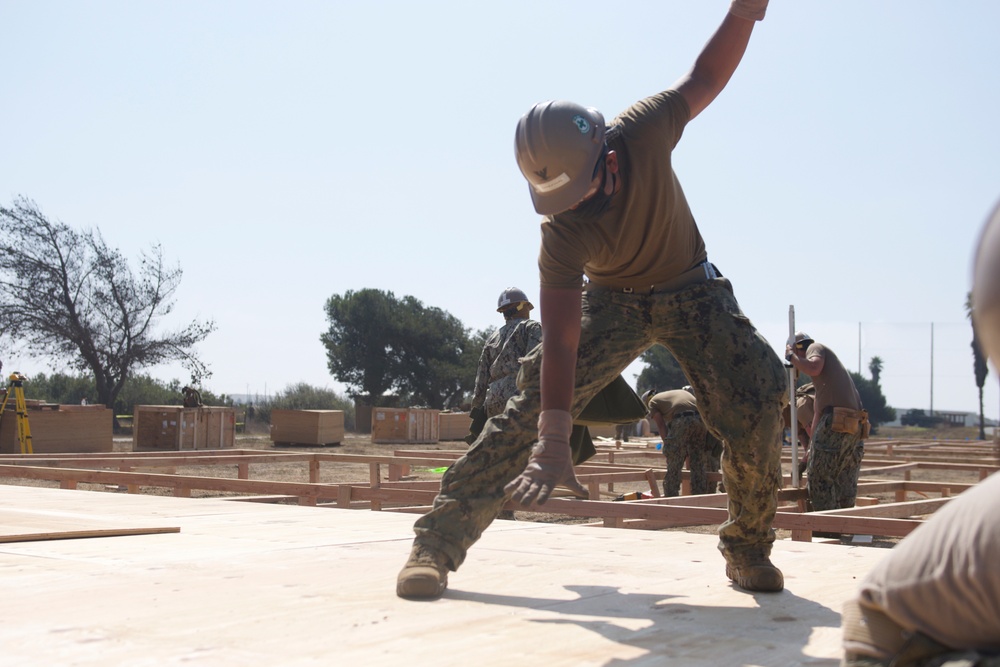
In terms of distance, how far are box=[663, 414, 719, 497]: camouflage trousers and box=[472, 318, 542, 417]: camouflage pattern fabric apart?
2780 mm

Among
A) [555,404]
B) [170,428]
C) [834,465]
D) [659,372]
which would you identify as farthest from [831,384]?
[659,372]

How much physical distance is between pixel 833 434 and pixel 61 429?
15.5 m

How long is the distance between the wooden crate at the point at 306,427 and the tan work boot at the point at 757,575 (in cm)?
2165

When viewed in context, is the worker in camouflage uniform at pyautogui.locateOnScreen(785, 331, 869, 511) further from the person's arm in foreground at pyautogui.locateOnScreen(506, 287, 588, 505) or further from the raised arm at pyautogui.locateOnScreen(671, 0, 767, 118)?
the person's arm in foreground at pyautogui.locateOnScreen(506, 287, 588, 505)

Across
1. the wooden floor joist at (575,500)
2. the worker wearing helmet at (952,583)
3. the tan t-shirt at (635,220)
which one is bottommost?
the wooden floor joist at (575,500)

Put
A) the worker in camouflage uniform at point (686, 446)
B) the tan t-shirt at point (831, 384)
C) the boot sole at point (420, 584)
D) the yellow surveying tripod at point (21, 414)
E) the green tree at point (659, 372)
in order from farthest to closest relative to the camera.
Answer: the green tree at point (659, 372) < the yellow surveying tripod at point (21, 414) < the worker in camouflage uniform at point (686, 446) < the tan t-shirt at point (831, 384) < the boot sole at point (420, 584)

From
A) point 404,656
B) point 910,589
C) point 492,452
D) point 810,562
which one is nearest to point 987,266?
point 910,589

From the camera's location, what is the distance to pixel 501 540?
4.30 meters

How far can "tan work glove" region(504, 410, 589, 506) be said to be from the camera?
2643mm

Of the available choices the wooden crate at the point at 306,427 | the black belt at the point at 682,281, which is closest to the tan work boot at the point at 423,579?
the black belt at the point at 682,281

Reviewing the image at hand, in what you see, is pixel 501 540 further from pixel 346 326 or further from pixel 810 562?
pixel 346 326

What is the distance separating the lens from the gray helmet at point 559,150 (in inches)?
113

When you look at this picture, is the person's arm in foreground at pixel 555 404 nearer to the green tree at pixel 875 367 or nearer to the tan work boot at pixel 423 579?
the tan work boot at pixel 423 579

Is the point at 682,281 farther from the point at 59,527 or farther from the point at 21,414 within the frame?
the point at 21,414
